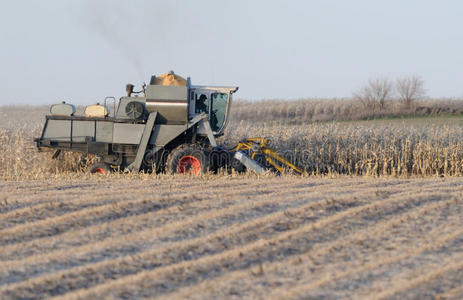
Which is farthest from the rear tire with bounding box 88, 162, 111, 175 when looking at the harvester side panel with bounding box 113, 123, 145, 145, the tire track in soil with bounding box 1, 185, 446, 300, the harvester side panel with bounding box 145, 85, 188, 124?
the tire track in soil with bounding box 1, 185, 446, 300

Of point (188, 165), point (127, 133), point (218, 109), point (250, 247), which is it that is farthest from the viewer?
point (218, 109)

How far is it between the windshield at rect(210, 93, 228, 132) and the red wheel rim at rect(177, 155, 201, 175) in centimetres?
106

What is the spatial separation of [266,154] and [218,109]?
1.41 m

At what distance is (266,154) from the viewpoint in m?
10.7

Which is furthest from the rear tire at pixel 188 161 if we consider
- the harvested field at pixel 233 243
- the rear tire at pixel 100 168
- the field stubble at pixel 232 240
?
the harvested field at pixel 233 243

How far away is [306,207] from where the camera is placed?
19.2 ft

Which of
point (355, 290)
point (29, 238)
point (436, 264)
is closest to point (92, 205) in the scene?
point (29, 238)

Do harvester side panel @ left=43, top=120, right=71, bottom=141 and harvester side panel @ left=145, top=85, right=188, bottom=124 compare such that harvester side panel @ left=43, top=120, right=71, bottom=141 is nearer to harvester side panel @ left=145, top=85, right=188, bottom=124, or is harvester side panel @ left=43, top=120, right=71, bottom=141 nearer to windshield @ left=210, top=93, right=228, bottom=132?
harvester side panel @ left=145, top=85, right=188, bottom=124

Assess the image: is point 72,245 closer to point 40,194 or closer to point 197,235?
point 197,235

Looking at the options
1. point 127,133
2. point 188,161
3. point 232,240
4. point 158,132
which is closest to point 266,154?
point 188,161

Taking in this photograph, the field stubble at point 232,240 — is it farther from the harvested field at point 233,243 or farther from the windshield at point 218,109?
the windshield at point 218,109

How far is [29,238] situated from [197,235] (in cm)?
159

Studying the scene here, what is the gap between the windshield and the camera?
1116cm

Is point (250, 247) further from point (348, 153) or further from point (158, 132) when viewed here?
point (348, 153)
